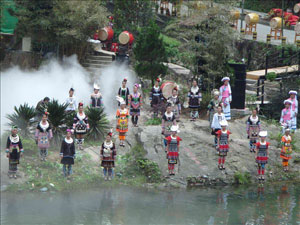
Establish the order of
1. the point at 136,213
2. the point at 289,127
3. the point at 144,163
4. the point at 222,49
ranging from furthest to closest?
1. the point at 222,49
2. the point at 289,127
3. the point at 144,163
4. the point at 136,213

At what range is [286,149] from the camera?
2003 centimetres

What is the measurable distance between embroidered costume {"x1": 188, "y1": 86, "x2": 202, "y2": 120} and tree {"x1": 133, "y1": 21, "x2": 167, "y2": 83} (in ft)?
8.71

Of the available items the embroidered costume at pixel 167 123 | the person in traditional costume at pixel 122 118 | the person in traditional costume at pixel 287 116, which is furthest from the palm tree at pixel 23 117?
the person in traditional costume at pixel 287 116

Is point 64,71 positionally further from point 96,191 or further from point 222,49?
point 96,191

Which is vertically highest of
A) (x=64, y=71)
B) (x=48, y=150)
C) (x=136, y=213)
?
(x=64, y=71)

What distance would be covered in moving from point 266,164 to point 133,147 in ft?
14.2

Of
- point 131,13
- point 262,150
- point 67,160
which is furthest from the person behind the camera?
point 131,13

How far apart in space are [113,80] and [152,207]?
11.4 metres

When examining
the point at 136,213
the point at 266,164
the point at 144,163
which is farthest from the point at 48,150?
the point at 266,164

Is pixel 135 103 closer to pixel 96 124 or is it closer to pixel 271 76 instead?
pixel 96 124

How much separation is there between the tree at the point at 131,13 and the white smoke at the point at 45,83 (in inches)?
133

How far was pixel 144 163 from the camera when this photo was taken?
19.8 metres

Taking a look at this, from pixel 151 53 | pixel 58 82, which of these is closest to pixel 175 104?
pixel 151 53

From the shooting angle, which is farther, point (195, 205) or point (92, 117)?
point (92, 117)
